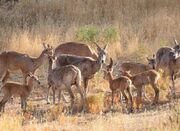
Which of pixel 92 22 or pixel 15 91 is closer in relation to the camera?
pixel 15 91

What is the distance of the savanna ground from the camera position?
1425cm

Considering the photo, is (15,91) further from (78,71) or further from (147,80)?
(147,80)

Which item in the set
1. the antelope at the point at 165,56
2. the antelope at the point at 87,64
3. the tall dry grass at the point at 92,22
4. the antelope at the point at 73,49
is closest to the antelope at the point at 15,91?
the antelope at the point at 87,64

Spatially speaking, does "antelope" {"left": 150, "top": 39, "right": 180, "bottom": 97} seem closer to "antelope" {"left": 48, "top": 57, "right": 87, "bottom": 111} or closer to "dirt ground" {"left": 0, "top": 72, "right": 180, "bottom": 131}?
"dirt ground" {"left": 0, "top": 72, "right": 180, "bottom": 131}

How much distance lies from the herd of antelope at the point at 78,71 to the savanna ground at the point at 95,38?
1.57ft

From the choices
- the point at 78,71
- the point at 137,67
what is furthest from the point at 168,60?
the point at 78,71

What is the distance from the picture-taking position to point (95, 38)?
2538 centimetres

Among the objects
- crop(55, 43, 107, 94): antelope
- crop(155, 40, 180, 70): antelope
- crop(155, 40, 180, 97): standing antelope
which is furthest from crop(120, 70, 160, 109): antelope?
crop(155, 40, 180, 70): antelope

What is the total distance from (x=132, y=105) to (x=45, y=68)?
689 centimetres

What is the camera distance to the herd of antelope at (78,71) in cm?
1692

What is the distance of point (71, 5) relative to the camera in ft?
106

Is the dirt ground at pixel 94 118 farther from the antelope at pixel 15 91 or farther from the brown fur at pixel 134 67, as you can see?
the brown fur at pixel 134 67

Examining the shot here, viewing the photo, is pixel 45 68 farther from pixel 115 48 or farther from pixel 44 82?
pixel 115 48

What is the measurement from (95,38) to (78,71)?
27.9 ft
